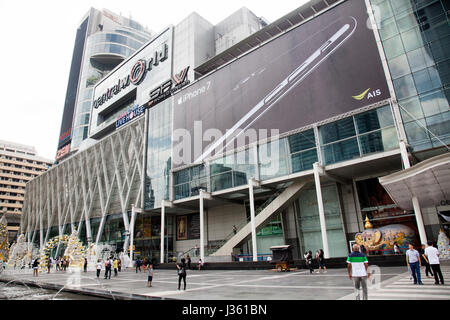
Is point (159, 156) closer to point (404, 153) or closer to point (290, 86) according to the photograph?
point (290, 86)

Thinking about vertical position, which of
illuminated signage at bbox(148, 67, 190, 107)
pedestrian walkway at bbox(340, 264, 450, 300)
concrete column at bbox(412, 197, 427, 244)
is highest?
illuminated signage at bbox(148, 67, 190, 107)

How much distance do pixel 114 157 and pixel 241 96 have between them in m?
28.6

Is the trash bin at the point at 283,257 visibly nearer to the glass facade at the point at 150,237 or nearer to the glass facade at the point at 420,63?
the glass facade at the point at 420,63

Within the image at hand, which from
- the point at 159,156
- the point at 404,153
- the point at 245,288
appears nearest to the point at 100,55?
the point at 159,156

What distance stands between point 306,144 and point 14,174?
390 feet

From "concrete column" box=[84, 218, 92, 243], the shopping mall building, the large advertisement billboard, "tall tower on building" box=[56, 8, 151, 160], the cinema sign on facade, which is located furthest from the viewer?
"tall tower on building" box=[56, 8, 151, 160]

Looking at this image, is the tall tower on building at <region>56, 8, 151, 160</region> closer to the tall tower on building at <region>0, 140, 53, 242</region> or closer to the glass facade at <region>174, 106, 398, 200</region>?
the tall tower on building at <region>0, 140, 53, 242</region>

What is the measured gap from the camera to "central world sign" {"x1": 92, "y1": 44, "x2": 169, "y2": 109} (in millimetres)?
57091

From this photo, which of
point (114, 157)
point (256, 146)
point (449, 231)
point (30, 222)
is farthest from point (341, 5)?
point (30, 222)

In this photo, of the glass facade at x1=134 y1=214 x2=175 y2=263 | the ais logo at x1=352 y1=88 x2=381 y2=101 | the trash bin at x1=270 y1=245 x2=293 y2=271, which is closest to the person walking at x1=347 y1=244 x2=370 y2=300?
the trash bin at x1=270 y1=245 x2=293 y2=271

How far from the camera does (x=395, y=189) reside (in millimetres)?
17438

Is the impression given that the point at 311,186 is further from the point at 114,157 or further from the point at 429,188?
the point at 114,157

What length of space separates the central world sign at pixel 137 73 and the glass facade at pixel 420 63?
140ft

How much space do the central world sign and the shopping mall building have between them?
36.8ft
